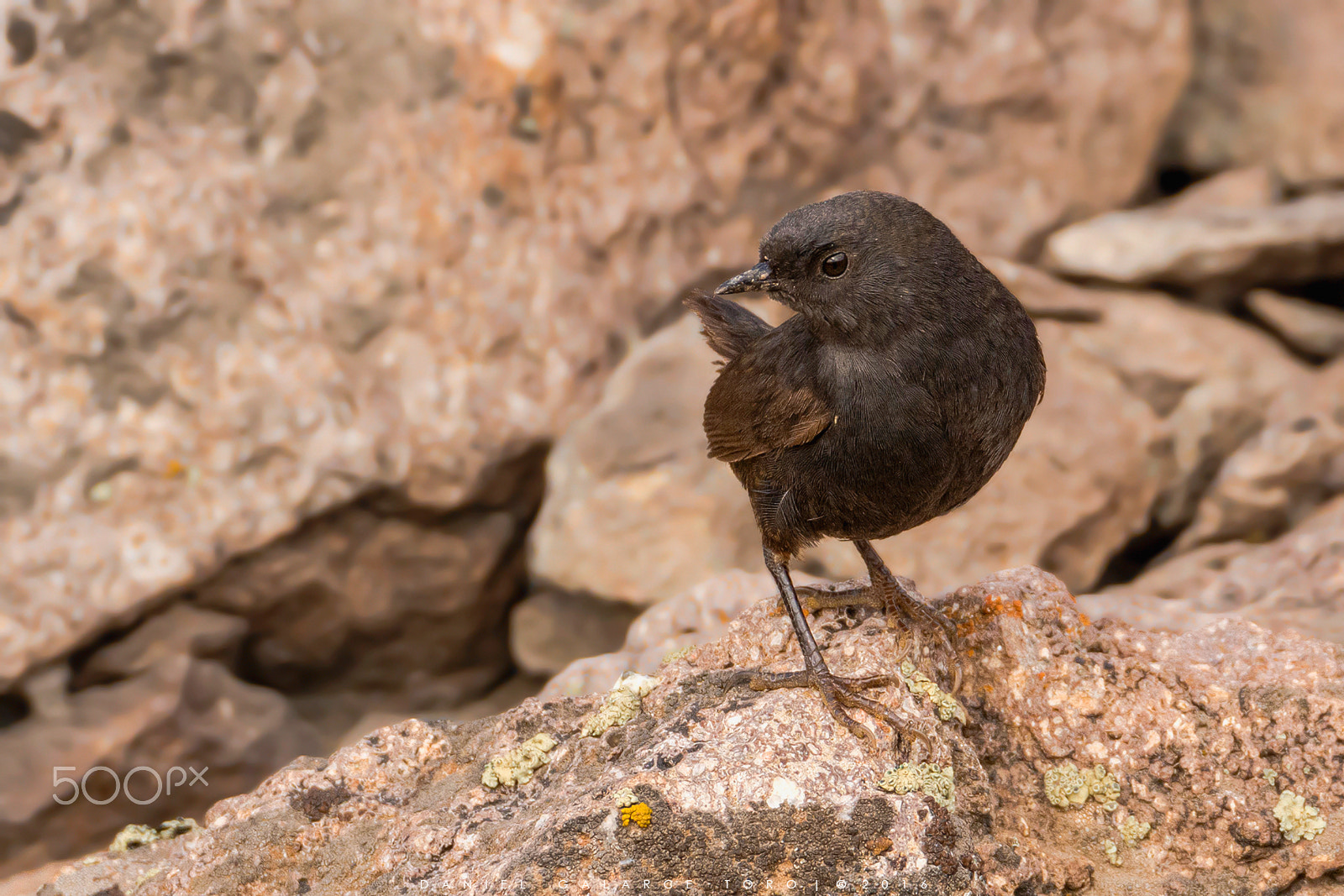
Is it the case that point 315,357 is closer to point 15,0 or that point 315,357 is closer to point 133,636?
point 133,636

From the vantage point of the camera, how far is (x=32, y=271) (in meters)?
6.14

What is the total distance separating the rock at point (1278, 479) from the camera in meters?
6.62

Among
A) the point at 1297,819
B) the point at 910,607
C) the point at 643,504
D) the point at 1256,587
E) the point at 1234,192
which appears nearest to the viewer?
the point at 1297,819

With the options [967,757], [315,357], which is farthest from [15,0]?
[967,757]

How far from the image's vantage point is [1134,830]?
3553mm

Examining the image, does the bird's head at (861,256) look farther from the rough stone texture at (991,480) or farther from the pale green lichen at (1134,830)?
the rough stone texture at (991,480)

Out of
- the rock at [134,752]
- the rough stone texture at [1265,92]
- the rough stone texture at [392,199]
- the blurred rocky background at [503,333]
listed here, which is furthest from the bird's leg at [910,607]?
the rough stone texture at [1265,92]

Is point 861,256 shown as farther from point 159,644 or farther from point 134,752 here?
point 134,752

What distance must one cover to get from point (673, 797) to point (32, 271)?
4911mm

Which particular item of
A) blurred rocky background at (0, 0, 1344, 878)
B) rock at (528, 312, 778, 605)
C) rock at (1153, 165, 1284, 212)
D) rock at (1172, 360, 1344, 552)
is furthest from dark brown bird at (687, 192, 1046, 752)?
rock at (1153, 165, 1284, 212)

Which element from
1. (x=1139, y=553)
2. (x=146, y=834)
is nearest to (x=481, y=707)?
(x=146, y=834)

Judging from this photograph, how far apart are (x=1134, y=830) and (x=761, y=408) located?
71.2 inches

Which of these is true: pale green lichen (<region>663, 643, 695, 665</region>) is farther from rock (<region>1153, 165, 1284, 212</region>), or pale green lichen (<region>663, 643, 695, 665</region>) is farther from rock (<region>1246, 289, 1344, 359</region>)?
rock (<region>1153, 165, 1284, 212</region>)

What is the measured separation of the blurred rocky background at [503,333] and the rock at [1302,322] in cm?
3
